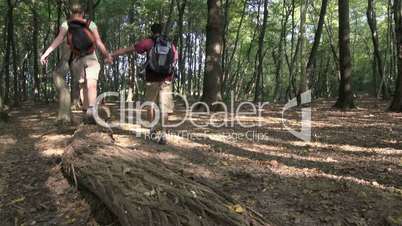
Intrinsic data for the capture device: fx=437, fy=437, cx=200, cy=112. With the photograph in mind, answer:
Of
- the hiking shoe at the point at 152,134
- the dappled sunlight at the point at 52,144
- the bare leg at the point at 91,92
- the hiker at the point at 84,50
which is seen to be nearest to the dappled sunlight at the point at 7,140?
the dappled sunlight at the point at 52,144

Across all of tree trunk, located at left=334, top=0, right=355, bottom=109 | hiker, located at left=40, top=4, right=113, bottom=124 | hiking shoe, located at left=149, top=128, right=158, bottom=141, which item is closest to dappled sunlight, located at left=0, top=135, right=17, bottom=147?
hiker, located at left=40, top=4, right=113, bottom=124

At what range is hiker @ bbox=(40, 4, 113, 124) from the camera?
7.26 metres

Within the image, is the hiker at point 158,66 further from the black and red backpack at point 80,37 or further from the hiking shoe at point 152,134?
the black and red backpack at point 80,37

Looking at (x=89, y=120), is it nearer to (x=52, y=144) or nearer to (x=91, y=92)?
(x=91, y=92)

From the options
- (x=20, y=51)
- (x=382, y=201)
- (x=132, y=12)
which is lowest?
(x=382, y=201)

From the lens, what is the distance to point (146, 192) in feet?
13.0

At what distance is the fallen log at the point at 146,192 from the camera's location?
3.59 m

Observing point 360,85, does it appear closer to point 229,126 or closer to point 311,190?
point 229,126

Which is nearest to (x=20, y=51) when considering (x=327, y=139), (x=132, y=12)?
(x=132, y=12)

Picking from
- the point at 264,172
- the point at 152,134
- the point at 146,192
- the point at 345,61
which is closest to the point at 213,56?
the point at 345,61

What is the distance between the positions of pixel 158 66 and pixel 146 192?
3768 mm

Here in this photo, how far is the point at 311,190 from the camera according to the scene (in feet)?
17.4

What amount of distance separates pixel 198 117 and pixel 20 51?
105ft

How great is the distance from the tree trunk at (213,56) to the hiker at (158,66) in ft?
20.8
